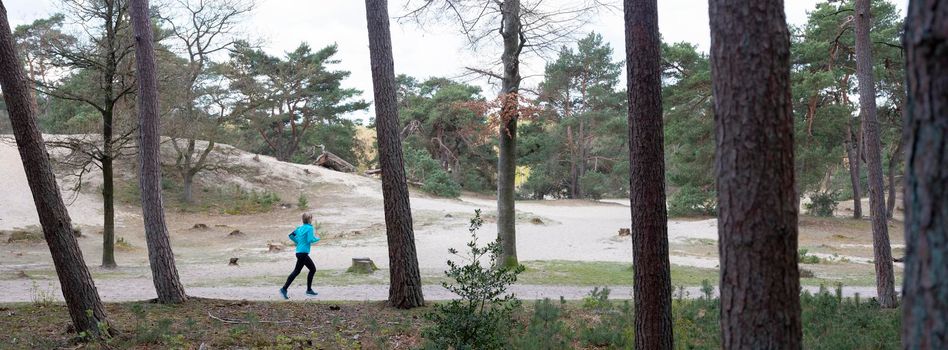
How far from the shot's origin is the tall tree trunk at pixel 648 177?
5355 mm

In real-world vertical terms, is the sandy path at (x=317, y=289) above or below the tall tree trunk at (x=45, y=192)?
below

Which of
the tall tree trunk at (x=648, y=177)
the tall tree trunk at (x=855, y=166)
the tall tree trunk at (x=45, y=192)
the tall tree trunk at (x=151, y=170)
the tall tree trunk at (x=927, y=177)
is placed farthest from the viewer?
the tall tree trunk at (x=855, y=166)

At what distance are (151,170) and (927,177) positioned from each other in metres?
8.97

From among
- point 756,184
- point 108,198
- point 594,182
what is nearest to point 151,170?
point 756,184

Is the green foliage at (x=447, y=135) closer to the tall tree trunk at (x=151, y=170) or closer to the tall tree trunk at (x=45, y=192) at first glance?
the tall tree trunk at (x=151, y=170)

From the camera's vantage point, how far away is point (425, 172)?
42844mm

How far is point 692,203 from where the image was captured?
3444 cm

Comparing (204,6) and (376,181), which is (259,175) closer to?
(376,181)

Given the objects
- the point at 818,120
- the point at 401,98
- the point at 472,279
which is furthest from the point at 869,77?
the point at 401,98

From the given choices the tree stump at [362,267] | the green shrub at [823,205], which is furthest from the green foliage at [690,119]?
the tree stump at [362,267]

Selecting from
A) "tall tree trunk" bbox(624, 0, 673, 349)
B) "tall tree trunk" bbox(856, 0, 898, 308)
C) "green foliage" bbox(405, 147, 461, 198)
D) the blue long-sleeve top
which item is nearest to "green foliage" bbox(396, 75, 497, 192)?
"green foliage" bbox(405, 147, 461, 198)

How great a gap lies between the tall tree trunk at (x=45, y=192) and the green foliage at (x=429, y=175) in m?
33.9

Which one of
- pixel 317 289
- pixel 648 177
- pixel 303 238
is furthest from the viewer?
pixel 317 289

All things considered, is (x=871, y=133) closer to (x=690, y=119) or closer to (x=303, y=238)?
(x=303, y=238)
